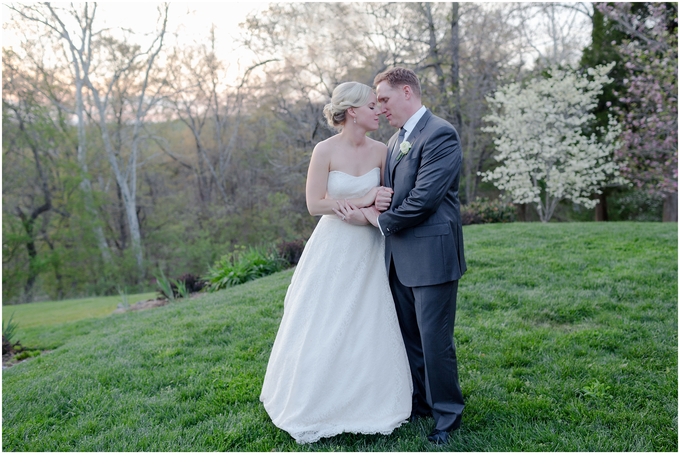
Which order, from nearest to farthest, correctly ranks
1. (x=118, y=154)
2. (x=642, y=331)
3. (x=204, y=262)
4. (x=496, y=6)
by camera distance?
(x=642, y=331) → (x=496, y=6) → (x=204, y=262) → (x=118, y=154)

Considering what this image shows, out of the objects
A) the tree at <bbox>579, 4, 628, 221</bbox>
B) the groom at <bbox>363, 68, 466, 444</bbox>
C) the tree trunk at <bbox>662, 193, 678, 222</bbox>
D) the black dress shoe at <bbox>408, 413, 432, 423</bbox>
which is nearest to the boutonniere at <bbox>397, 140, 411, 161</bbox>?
the groom at <bbox>363, 68, 466, 444</bbox>

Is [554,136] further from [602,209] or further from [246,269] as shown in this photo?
[246,269]

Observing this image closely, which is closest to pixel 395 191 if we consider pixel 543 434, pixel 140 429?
pixel 543 434

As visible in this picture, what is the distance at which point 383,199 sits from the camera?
3127 mm

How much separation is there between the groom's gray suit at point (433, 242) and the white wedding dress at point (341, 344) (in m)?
0.19

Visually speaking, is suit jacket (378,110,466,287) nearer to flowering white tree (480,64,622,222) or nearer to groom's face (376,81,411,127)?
groom's face (376,81,411,127)

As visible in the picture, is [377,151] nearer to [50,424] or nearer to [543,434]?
[543,434]

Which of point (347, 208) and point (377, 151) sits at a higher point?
point (377, 151)

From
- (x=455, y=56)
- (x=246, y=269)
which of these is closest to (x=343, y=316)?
(x=246, y=269)

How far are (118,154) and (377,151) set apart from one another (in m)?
23.4

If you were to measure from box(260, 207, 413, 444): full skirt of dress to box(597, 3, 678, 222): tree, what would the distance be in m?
10.4

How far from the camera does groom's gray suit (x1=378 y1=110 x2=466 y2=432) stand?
292cm

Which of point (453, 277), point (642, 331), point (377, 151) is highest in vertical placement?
point (377, 151)

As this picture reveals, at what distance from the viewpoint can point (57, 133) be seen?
1964cm
